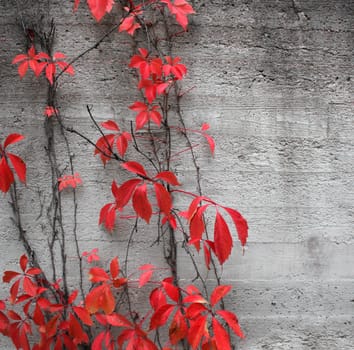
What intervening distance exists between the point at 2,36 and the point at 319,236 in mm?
2000

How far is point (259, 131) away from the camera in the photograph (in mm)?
2039

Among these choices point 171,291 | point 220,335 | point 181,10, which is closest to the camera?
point 220,335

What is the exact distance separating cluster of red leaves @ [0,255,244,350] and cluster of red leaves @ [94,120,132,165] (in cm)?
53

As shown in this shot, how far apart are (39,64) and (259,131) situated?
1.19 metres

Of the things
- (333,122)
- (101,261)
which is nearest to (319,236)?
(333,122)

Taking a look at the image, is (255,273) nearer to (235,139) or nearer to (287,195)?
(287,195)

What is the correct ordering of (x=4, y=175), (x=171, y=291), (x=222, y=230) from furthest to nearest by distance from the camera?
(x=171, y=291)
(x=4, y=175)
(x=222, y=230)

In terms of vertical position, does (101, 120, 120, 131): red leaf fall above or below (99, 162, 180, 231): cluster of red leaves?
above

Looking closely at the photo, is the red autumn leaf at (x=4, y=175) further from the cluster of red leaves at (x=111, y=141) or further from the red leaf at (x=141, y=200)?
the red leaf at (x=141, y=200)

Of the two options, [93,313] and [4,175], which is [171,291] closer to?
[93,313]

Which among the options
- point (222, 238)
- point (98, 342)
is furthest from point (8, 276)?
point (222, 238)

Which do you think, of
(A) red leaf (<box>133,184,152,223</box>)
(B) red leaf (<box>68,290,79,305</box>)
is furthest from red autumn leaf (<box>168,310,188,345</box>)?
(A) red leaf (<box>133,184,152,223</box>)

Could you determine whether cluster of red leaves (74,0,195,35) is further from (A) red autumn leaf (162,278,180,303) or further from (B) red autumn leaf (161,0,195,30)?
(A) red autumn leaf (162,278,180,303)

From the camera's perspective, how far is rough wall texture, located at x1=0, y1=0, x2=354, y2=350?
202cm
